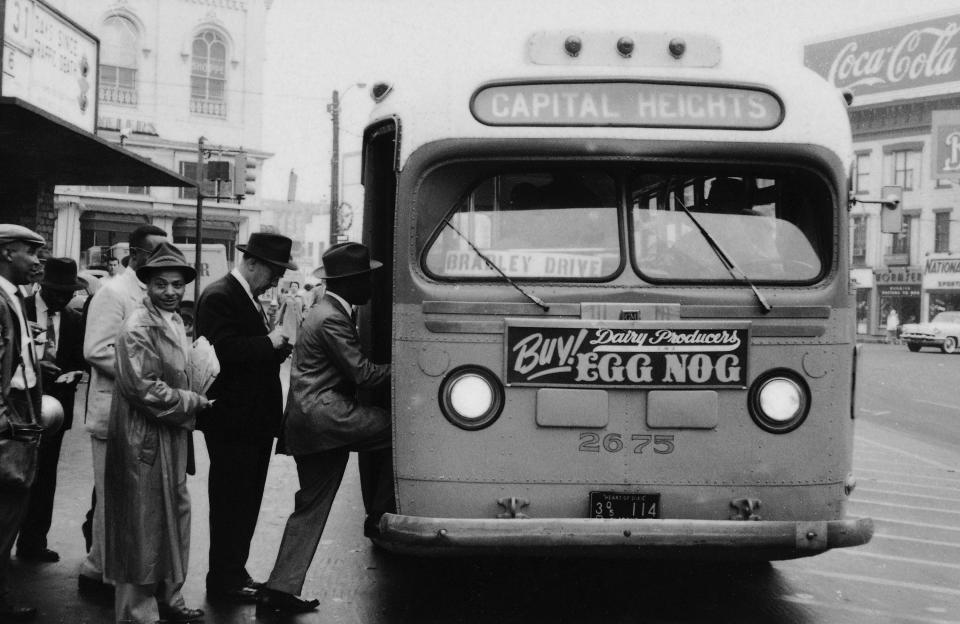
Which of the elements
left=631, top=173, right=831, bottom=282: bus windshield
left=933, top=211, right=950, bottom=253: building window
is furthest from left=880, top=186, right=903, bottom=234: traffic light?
left=933, top=211, right=950, bottom=253: building window

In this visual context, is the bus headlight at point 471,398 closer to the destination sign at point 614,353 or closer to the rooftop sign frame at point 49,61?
the destination sign at point 614,353

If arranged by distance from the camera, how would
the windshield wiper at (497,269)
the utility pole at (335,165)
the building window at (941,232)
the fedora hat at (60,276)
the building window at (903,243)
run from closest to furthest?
the windshield wiper at (497,269) < the fedora hat at (60,276) < the utility pole at (335,165) < the building window at (941,232) < the building window at (903,243)

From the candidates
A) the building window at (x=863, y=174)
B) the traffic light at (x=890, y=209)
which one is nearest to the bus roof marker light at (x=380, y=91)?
the traffic light at (x=890, y=209)

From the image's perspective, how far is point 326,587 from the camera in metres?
5.97

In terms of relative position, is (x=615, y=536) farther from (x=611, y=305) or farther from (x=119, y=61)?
(x=119, y=61)

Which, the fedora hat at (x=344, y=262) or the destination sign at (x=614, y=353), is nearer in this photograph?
the destination sign at (x=614, y=353)

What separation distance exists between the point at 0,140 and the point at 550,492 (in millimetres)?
7882

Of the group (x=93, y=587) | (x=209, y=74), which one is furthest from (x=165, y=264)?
(x=209, y=74)

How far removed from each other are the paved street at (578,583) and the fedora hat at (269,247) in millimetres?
1765

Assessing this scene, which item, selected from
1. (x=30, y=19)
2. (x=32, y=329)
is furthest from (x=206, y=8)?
(x=32, y=329)

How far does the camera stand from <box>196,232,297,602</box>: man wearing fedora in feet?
18.0

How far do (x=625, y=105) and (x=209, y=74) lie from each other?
37956mm

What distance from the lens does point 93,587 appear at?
18.7ft

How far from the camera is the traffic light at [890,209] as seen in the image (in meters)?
6.06
